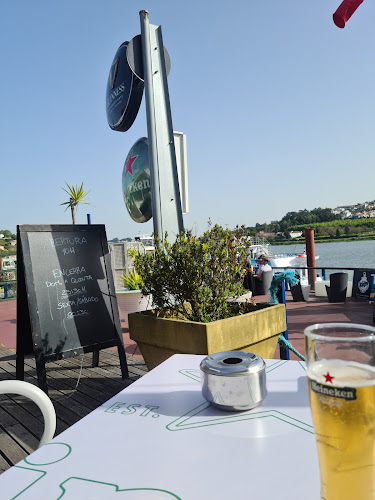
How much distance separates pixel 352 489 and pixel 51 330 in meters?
2.72


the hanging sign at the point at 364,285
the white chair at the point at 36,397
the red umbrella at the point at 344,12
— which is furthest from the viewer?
the hanging sign at the point at 364,285

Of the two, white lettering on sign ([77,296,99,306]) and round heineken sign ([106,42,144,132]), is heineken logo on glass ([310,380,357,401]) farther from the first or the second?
round heineken sign ([106,42,144,132])

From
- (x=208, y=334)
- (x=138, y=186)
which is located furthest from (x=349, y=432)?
(x=138, y=186)

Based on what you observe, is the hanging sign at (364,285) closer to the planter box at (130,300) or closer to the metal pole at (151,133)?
the planter box at (130,300)

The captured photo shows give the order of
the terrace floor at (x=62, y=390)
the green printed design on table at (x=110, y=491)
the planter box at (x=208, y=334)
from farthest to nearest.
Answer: the terrace floor at (x=62, y=390)
the planter box at (x=208, y=334)
the green printed design on table at (x=110, y=491)

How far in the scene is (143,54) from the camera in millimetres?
3541

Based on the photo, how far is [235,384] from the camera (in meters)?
0.85

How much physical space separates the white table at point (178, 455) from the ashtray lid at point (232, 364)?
0.31 feet

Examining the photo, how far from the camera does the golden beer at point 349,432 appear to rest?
1.52 ft

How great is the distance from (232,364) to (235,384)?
5 centimetres

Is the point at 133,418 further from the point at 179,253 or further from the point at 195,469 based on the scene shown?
the point at 179,253

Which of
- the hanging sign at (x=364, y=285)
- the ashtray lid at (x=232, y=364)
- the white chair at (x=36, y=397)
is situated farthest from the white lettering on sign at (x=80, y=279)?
the hanging sign at (x=364, y=285)

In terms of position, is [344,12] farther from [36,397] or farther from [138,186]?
[138,186]

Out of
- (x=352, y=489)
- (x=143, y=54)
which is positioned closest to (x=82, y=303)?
(x=143, y=54)
